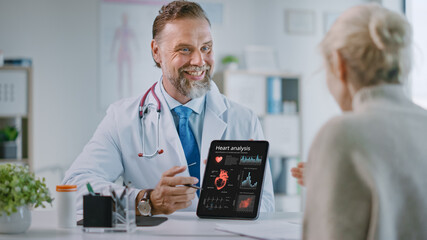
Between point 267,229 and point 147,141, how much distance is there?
0.94 m

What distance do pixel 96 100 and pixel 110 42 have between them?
55cm

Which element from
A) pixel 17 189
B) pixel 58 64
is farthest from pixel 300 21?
pixel 17 189

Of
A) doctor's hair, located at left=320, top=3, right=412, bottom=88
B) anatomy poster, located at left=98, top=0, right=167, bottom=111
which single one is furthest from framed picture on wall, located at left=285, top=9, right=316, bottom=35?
doctor's hair, located at left=320, top=3, right=412, bottom=88

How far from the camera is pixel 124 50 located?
4.71 m

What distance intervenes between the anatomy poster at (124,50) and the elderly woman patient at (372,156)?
3.76 metres

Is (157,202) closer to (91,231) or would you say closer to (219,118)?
(91,231)

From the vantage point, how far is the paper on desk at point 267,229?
1461 mm

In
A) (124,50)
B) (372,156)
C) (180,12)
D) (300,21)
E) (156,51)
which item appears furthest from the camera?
(300,21)

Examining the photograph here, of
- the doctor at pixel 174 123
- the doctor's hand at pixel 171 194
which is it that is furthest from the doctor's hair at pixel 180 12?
the doctor's hand at pixel 171 194

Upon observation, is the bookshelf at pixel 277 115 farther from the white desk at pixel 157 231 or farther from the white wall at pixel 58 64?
the white desk at pixel 157 231

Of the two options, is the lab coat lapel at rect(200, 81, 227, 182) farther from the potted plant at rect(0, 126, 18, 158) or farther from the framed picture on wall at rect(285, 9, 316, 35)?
the framed picture on wall at rect(285, 9, 316, 35)

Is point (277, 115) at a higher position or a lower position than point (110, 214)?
higher

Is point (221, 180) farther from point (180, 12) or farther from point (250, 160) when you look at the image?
point (180, 12)

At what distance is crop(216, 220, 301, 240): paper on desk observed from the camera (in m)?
1.46
